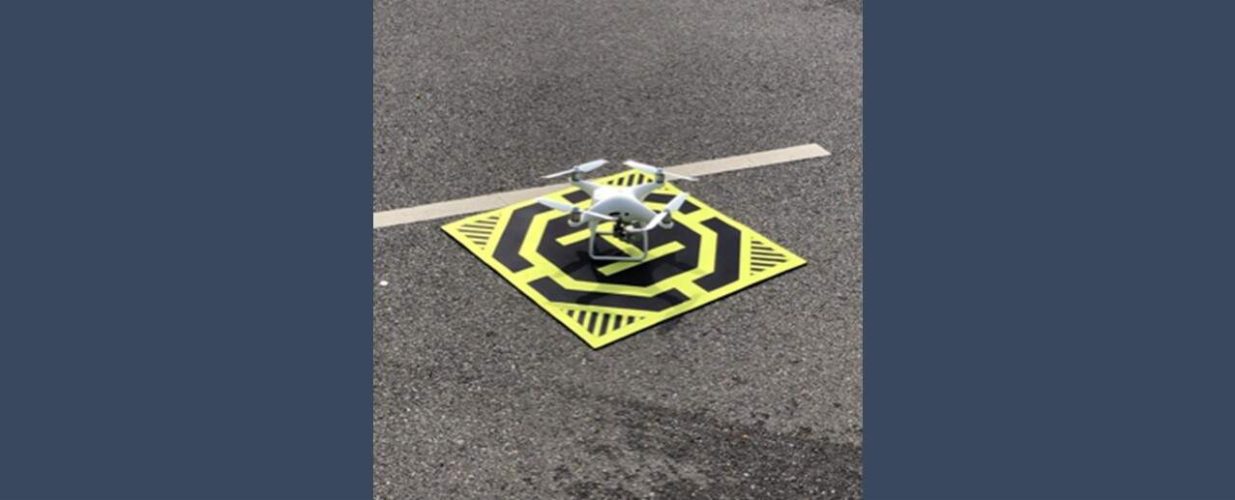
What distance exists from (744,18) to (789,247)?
7.05 meters

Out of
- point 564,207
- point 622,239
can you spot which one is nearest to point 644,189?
point 622,239

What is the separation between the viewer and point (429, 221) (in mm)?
13992

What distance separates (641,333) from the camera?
12.2 meters

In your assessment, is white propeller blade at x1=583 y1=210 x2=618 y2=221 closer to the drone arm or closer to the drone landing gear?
the drone landing gear

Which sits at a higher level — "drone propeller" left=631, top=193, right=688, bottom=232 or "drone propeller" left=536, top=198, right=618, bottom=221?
"drone propeller" left=631, top=193, right=688, bottom=232

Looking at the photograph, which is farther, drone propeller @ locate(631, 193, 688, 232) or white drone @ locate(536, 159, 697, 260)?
white drone @ locate(536, 159, 697, 260)

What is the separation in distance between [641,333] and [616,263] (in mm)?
1342

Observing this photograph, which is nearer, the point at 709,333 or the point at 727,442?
the point at 727,442

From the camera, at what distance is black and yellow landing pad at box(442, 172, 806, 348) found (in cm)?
1252

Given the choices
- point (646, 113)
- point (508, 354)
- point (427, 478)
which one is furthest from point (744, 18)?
point (427, 478)

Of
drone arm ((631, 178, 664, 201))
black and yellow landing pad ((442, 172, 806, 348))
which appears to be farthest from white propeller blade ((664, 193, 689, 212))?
black and yellow landing pad ((442, 172, 806, 348))

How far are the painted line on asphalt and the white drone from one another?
114cm

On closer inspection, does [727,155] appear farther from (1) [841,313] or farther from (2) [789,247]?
(1) [841,313]

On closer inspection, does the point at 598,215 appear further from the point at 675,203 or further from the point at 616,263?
the point at 675,203
